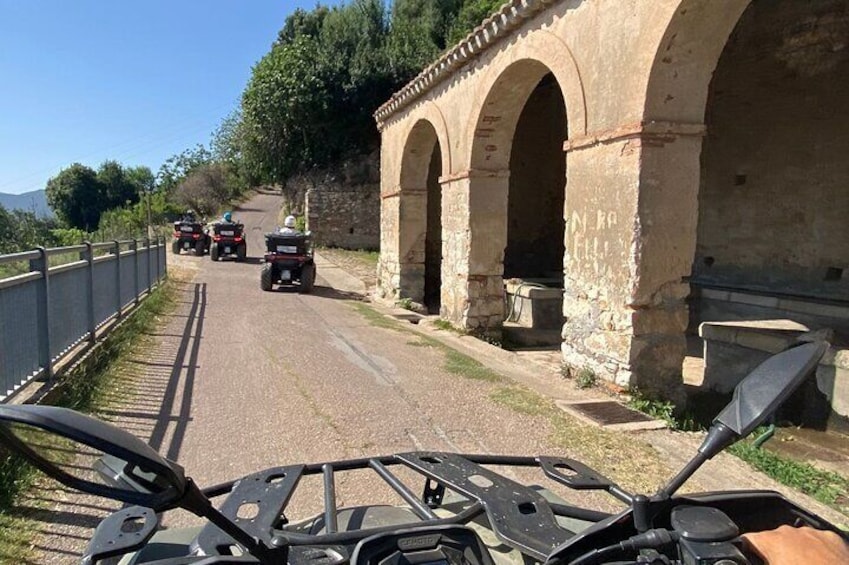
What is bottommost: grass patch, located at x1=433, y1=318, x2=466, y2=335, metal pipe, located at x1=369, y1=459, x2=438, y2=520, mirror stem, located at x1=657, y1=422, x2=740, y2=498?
grass patch, located at x1=433, y1=318, x2=466, y2=335

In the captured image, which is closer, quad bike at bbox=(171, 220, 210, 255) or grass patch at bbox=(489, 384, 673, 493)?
grass patch at bbox=(489, 384, 673, 493)

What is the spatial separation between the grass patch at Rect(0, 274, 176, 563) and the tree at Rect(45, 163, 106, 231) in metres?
48.3

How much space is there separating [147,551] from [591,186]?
6.27 meters

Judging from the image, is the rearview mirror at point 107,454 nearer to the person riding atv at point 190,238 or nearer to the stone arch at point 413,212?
the stone arch at point 413,212

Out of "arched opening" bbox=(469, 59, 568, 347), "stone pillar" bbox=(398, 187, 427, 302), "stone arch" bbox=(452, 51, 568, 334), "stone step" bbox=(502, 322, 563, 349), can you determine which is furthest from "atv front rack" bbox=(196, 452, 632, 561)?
"stone pillar" bbox=(398, 187, 427, 302)

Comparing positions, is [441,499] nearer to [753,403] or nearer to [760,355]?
[753,403]

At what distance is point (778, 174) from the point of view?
1030 cm

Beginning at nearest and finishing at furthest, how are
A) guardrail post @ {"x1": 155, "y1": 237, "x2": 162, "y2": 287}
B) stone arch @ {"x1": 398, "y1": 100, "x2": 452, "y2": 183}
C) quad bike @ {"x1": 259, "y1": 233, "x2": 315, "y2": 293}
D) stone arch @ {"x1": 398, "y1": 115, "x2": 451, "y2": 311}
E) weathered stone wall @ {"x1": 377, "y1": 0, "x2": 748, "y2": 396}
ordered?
weathered stone wall @ {"x1": 377, "y1": 0, "x2": 748, "y2": 396} < stone arch @ {"x1": 398, "y1": 100, "x2": 452, "y2": 183} < guardrail post @ {"x1": 155, "y1": 237, "x2": 162, "y2": 287} < stone arch @ {"x1": 398, "y1": 115, "x2": 451, "y2": 311} < quad bike @ {"x1": 259, "y1": 233, "x2": 315, "y2": 293}

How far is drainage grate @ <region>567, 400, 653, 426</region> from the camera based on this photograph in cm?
576

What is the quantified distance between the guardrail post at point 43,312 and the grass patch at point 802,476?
18.0 feet

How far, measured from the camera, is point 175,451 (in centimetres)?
439

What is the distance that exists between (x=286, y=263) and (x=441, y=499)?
12707 mm

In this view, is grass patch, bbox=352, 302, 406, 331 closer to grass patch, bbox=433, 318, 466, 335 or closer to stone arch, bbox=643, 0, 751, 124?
grass patch, bbox=433, 318, 466, 335

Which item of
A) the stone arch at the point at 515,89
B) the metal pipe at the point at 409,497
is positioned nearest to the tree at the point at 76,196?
the stone arch at the point at 515,89
